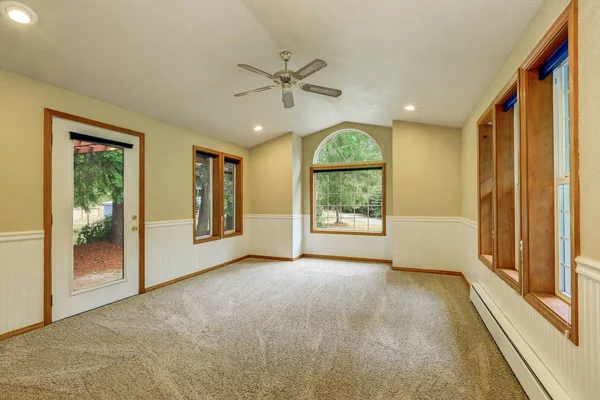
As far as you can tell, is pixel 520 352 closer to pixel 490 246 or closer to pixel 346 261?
pixel 490 246

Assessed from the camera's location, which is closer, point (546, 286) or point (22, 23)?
point (546, 286)

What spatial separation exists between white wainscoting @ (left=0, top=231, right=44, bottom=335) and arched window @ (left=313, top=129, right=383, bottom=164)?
4.71 metres

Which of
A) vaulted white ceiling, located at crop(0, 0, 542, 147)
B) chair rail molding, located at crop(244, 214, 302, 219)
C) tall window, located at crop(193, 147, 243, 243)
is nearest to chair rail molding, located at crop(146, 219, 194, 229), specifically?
tall window, located at crop(193, 147, 243, 243)

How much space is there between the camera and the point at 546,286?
2.08 meters

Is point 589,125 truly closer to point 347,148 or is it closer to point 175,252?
point 175,252

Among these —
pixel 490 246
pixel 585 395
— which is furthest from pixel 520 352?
pixel 490 246

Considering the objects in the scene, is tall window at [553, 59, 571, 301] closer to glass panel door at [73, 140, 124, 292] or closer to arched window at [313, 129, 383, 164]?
arched window at [313, 129, 383, 164]

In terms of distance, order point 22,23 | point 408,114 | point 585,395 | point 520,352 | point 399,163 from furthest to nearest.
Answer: point 399,163, point 408,114, point 22,23, point 520,352, point 585,395

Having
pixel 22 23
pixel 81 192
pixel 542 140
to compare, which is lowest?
pixel 81 192

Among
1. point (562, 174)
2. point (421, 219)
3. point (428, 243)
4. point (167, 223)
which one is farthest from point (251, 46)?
point (428, 243)

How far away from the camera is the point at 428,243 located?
202 inches

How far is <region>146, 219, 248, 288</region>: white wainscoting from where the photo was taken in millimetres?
4168

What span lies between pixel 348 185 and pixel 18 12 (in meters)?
5.15

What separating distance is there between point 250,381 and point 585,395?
1796mm
